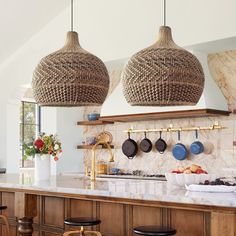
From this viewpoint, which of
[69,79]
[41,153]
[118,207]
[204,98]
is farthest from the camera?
[204,98]

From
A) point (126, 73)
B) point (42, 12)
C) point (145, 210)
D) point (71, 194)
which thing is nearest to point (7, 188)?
point (71, 194)

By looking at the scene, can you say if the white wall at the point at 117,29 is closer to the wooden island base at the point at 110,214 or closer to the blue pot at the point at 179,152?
the blue pot at the point at 179,152

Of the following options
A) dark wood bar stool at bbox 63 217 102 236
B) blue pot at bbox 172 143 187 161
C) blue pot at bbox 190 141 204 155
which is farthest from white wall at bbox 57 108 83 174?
dark wood bar stool at bbox 63 217 102 236

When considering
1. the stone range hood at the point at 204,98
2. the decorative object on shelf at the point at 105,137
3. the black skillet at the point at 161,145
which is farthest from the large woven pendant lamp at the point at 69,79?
the decorative object on shelf at the point at 105,137

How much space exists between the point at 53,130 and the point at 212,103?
3015 millimetres

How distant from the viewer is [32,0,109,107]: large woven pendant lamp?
3432 millimetres

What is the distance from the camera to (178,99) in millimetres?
3346

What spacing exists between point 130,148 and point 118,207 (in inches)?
138

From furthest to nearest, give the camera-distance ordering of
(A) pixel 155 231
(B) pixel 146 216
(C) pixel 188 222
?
(B) pixel 146 216
(C) pixel 188 222
(A) pixel 155 231

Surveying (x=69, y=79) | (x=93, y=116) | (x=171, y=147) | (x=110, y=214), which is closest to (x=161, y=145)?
(x=171, y=147)

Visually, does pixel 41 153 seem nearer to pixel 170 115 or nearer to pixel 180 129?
pixel 170 115

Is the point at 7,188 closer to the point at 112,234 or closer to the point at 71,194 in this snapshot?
the point at 71,194

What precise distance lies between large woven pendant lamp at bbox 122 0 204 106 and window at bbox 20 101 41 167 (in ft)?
18.9

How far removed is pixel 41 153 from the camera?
5215 mm
